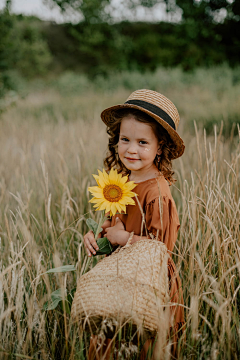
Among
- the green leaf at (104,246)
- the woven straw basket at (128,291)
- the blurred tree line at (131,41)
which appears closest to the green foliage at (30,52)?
the blurred tree line at (131,41)

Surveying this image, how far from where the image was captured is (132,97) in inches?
48.9

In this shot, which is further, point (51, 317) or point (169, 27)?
point (169, 27)

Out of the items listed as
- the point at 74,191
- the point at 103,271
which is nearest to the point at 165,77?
the point at 74,191

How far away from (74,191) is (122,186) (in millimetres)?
1325

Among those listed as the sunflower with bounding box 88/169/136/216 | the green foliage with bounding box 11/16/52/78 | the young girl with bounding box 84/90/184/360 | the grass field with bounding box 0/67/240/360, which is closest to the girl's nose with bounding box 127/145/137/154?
the young girl with bounding box 84/90/184/360

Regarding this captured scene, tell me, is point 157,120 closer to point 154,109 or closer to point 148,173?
point 154,109

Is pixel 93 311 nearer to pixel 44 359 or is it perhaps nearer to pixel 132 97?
A: pixel 44 359

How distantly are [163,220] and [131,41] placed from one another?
21.5m

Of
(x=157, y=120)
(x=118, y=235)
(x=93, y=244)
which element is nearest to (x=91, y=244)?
(x=93, y=244)

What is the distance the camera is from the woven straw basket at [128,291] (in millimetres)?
829

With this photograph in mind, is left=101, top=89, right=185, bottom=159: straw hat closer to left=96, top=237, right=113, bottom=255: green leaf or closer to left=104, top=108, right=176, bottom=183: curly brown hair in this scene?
left=104, top=108, right=176, bottom=183: curly brown hair

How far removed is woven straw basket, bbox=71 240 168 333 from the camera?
0.83 metres

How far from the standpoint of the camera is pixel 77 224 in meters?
1.45

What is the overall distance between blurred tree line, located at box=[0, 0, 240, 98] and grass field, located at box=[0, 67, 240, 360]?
34.7 feet
